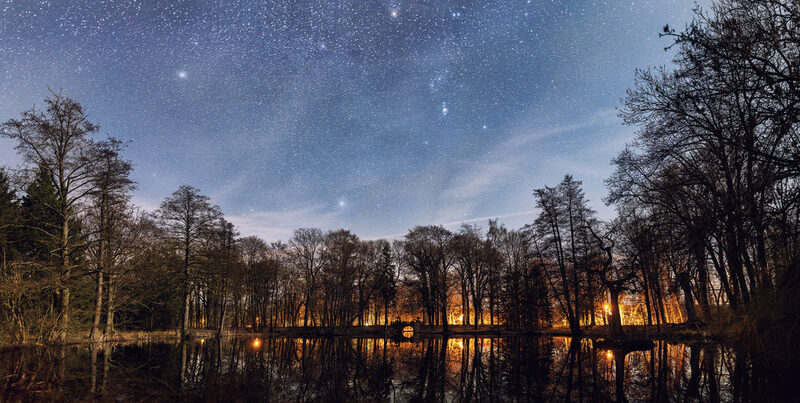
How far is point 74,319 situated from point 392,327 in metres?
30.2

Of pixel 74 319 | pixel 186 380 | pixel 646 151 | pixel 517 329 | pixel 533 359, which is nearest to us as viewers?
pixel 186 380

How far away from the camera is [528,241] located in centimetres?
3688

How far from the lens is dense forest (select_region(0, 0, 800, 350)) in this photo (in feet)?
28.7

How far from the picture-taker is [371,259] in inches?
1911

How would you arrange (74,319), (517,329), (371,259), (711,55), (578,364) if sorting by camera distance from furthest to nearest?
(371,259) → (517,329) → (74,319) → (578,364) → (711,55)

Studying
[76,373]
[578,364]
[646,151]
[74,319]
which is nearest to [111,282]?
[74,319]

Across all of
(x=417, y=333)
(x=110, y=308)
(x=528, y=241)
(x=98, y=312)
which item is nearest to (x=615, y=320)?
(x=528, y=241)

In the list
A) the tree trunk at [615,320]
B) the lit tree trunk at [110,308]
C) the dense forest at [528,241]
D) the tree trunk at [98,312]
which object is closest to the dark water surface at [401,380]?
the dense forest at [528,241]

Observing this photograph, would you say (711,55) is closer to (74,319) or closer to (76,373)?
(76,373)

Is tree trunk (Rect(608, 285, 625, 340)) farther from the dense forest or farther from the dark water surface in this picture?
the dark water surface

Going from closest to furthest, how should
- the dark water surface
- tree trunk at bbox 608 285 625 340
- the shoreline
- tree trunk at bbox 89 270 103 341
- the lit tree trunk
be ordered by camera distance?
the dark water surface, tree trunk at bbox 608 285 625 340, the shoreline, tree trunk at bbox 89 270 103 341, the lit tree trunk

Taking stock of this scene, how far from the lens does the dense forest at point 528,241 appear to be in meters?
8.74

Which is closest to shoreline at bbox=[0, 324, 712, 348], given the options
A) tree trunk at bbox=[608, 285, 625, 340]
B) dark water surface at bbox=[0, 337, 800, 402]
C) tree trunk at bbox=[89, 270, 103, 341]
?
tree trunk at bbox=[89, 270, 103, 341]

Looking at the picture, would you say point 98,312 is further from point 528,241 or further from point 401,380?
point 528,241
